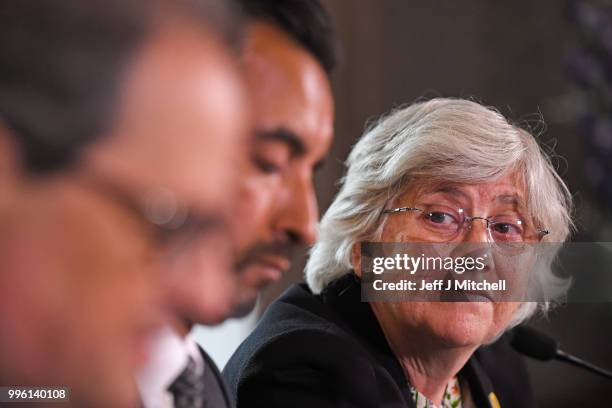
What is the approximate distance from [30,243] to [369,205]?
79cm

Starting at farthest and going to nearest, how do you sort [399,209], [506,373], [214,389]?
[506,373] < [399,209] < [214,389]

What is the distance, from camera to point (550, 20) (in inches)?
113

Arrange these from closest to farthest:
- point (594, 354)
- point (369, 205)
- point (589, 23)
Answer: point (369, 205) → point (594, 354) → point (589, 23)

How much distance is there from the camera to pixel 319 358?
1.13 meters

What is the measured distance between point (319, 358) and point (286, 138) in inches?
19.0

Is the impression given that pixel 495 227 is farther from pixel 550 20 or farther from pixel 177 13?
pixel 550 20

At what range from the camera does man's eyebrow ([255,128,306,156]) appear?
2.34ft

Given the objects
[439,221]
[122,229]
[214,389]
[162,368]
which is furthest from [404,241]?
[122,229]

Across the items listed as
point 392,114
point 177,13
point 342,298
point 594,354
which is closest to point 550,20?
point 594,354

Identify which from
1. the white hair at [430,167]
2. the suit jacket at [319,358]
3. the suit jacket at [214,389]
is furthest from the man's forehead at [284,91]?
the white hair at [430,167]

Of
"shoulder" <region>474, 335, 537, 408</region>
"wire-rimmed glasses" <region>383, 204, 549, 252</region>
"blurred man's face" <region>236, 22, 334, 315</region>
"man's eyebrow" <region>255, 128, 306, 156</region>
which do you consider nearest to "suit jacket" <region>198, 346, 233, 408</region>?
"blurred man's face" <region>236, 22, 334, 315</region>

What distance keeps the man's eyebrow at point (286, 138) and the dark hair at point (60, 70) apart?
0.55 feet

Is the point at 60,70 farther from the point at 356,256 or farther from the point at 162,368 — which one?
the point at 356,256

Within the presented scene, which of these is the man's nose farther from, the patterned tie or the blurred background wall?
the blurred background wall
